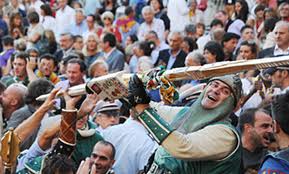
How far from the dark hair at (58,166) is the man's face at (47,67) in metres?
6.23

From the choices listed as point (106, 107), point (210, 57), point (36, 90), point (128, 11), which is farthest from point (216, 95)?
point (128, 11)

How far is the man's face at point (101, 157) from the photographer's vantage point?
20.1 feet

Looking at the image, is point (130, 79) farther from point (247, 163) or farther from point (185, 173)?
point (247, 163)

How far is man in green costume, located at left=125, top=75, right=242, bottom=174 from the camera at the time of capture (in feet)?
16.1

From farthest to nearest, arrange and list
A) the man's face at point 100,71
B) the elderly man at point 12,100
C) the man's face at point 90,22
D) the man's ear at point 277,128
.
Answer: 1. the man's face at point 90,22
2. the man's face at point 100,71
3. the elderly man at point 12,100
4. the man's ear at point 277,128

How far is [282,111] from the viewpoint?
14.6 feet

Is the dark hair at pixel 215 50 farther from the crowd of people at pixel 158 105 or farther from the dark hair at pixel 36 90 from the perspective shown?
the dark hair at pixel 36 90

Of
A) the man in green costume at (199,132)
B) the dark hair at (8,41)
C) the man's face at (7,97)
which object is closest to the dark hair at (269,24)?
the man's face at (7,97)

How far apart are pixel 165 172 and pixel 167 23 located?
33.1 feet

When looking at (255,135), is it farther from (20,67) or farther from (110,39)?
(110,39)

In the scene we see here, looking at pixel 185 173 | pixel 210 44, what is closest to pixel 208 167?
pixel 185 173

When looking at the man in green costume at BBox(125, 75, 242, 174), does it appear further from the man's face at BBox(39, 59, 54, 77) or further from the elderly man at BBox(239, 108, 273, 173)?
the man's face at BBox(39, 59, 54, 77)

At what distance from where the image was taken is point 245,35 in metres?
11.2

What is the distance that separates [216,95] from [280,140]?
791mm
